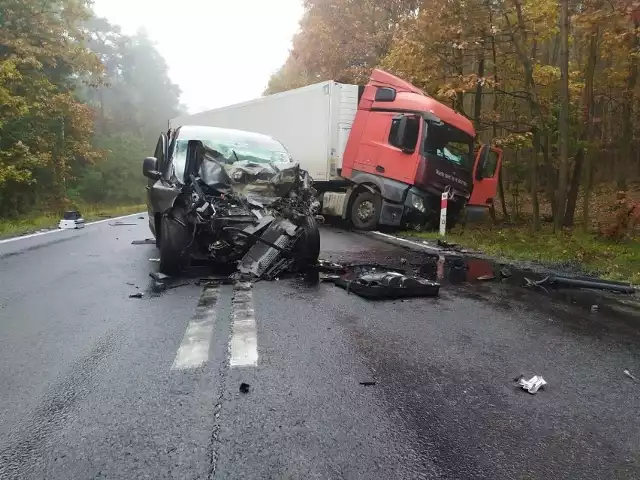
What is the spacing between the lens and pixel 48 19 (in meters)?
19.4

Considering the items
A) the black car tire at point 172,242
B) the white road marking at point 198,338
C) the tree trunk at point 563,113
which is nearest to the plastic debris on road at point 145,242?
the black car tire at point 172,242

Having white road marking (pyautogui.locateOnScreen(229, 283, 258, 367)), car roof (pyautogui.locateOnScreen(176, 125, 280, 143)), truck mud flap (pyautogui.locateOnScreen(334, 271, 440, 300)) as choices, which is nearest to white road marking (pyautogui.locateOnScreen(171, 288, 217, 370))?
white road marking (pyautogui.locateOnScreen(229, 283, 258, 367))

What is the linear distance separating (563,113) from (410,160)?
10.6 ft

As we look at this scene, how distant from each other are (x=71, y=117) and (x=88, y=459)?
23.9 meters

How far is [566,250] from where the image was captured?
327 inches

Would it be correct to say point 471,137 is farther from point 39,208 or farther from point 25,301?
point 39,208

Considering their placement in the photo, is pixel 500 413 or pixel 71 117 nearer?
pixel 500 413

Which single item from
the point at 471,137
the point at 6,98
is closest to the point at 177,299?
the point at 471,137

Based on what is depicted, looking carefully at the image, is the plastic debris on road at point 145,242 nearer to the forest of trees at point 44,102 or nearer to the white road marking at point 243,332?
the white road marking at point 243,332

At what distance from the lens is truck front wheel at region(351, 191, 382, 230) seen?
12.4 m

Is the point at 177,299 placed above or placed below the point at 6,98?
below

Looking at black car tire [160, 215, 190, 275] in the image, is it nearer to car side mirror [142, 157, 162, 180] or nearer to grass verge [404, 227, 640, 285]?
car side mirror [142, 157, 162, 180]

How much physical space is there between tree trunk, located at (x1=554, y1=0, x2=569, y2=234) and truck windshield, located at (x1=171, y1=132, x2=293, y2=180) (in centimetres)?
586

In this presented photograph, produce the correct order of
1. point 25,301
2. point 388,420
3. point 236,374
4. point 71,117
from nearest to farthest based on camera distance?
point 388,420 → point 236,374 → point 25,301 → point 71,117
